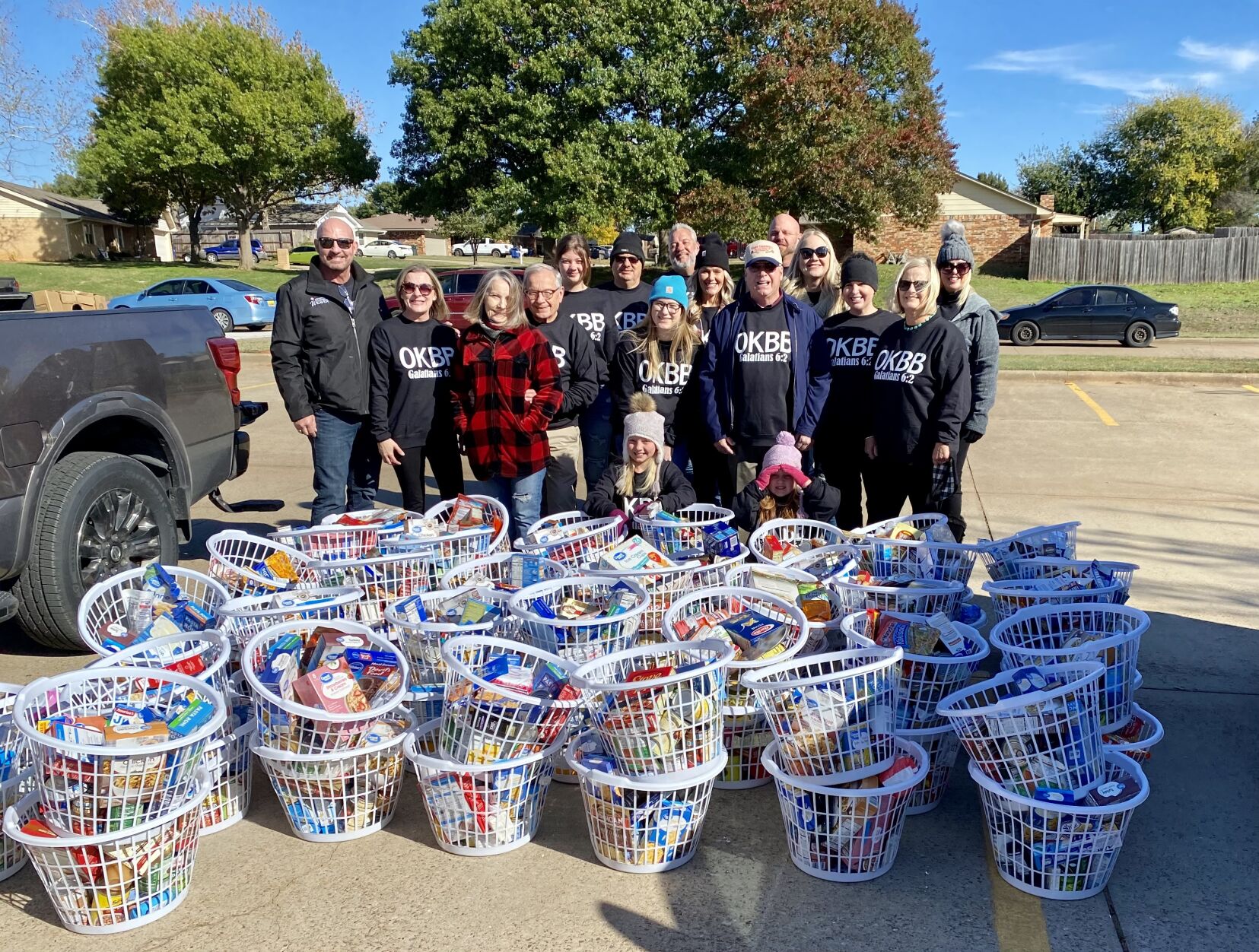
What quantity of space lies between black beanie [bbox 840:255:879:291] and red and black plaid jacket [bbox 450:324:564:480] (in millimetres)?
1662

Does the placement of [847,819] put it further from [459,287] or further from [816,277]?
[459,287]

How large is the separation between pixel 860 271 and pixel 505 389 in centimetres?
201

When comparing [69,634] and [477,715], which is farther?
[69,634]

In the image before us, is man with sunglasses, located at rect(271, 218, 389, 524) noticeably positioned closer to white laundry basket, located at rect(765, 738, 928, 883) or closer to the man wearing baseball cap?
the man wearing baseball cap

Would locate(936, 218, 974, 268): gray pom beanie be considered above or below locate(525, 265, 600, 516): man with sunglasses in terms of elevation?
above

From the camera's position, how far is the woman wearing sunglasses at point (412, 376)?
5.29 m

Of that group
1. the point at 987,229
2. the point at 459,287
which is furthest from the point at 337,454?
the point at 987,229

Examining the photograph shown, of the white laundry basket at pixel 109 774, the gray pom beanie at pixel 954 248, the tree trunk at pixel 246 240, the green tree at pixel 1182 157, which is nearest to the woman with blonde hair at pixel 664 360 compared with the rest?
the gray pom beanie at pixel 954 248

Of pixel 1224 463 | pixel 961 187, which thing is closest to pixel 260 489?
pixel 1224 463

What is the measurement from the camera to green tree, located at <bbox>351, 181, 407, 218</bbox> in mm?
31719

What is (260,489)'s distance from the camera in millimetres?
8211

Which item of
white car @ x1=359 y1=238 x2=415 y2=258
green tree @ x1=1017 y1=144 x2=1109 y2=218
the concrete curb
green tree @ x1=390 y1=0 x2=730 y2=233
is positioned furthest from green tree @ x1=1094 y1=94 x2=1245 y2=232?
white car @ x1=359 y1=238 x2=415 y2=258

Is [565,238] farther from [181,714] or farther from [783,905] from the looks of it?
[783,905]

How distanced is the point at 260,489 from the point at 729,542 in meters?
5.33
